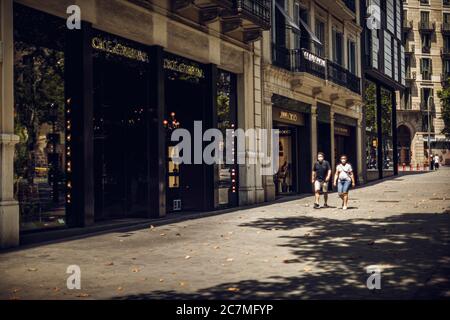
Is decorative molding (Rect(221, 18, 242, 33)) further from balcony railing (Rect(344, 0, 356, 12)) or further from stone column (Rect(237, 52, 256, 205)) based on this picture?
balcony railing (Rect(344, 0, 356, 12))

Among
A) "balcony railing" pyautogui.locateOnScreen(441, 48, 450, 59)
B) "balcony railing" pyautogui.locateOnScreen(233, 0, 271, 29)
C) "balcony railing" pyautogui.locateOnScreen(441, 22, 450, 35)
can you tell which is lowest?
"balcony railing" pyautogui.locateOnScreen(233, 0, 271, 29)

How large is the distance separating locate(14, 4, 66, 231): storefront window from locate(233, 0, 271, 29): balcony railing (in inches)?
265

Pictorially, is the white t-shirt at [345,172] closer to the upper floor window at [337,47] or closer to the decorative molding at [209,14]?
the decorative molding at [209,14]

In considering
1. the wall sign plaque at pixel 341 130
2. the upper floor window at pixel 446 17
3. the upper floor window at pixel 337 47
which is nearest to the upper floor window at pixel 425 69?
the upper floor window at pixel 446 17

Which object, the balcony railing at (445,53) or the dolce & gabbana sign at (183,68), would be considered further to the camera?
the balcony railing at (445,53)

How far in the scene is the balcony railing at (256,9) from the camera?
16703 mm

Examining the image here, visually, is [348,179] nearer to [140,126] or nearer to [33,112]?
[140,126]

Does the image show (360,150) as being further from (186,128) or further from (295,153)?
(186,128)

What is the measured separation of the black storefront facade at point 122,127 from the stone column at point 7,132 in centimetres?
61

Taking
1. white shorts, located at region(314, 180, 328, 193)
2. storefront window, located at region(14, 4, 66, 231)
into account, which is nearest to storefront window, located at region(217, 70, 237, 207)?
white shorts, located at region(314, 180, 328, 193)

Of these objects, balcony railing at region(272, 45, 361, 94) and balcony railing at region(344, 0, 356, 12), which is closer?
balcony railing at region(272, 45, 361, 94)

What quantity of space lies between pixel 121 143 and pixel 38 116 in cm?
285

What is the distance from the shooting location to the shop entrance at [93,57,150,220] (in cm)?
1374

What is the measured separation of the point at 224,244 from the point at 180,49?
7069 millimetres
